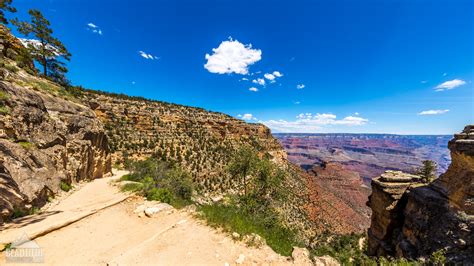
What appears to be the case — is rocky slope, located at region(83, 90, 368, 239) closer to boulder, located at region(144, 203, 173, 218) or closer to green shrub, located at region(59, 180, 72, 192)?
green shrub, located at region(59, 180, 72, 192)

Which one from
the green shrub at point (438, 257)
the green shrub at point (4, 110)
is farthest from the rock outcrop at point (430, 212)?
the green shrub at point (4, 110)

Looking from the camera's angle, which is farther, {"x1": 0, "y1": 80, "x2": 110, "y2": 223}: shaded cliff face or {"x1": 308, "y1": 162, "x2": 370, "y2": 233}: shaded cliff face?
{"x1": 308, "y1": 162, "x2": 370, "y2": 233}: shaded cliff face

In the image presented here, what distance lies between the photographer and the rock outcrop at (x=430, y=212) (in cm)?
1197

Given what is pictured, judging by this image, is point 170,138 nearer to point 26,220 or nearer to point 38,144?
point 38,144

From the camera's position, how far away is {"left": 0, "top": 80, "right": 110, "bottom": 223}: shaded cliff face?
25.2 ft

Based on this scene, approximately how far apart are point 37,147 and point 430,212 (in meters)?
25.3

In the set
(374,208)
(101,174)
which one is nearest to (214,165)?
(101,174)

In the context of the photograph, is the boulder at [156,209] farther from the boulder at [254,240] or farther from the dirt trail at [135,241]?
the boulder at [254,240]

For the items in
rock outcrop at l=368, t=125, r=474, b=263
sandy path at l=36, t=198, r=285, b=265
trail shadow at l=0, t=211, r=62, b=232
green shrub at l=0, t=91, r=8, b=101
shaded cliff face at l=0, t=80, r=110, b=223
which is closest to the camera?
sandy path at l=36, t=198, r=285, b=265

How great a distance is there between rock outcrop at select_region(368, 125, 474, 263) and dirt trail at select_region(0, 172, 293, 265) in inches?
482

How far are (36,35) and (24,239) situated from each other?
27.9 metres

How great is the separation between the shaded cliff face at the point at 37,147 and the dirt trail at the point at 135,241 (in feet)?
3.92

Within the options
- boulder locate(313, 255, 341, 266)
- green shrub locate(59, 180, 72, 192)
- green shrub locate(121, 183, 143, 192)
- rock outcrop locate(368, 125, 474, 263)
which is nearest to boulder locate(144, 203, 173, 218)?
green shrub locate(121, 183, 143, 192)

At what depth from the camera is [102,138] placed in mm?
19797
